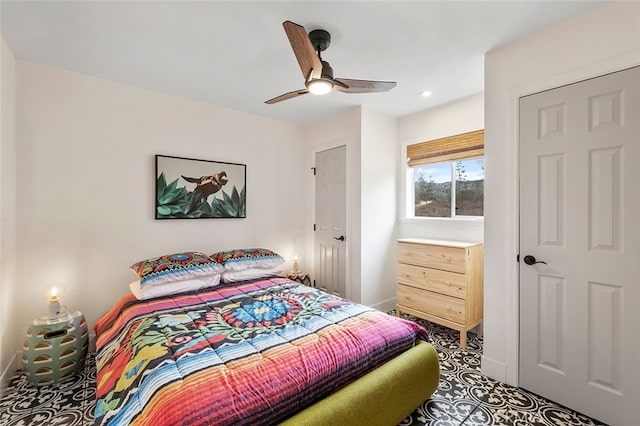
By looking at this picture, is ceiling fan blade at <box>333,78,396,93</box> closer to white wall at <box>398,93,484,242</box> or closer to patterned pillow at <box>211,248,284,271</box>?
white wall at <box>398,93,484,242</box>

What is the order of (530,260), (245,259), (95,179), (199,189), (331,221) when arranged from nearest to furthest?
(530,260) < (95,179) < (245,259) < (199,189) < (331,221)

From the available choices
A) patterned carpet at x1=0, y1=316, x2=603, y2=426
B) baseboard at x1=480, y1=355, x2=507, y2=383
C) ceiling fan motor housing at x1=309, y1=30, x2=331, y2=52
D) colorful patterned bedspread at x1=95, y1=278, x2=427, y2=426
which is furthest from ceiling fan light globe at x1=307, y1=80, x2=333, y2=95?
baseboard at x1=480, y1=355, x2=507, y2=383

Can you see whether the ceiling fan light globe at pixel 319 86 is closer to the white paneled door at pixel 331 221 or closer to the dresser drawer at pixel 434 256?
the white paneled door at pixel 331 221

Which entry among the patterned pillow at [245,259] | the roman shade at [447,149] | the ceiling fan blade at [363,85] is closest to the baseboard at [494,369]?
the roman shade at [447,149]

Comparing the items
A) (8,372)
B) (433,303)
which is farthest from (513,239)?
(8,372)

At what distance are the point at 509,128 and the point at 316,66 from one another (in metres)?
1.51

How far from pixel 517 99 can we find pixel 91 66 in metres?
3.47

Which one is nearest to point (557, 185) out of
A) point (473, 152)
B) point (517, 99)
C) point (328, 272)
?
point (517, 99)

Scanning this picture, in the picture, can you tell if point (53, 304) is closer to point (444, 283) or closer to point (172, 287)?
point (172, 287)

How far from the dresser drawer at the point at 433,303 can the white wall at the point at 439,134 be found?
736 millimetres

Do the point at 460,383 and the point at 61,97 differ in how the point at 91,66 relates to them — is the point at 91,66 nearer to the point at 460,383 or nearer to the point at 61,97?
the point at 61,97

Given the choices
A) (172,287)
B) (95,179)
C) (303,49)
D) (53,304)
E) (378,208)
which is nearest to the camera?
(303,49)

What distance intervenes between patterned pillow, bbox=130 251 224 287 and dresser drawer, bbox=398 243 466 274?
2.00 m

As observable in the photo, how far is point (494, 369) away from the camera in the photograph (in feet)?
7.12
